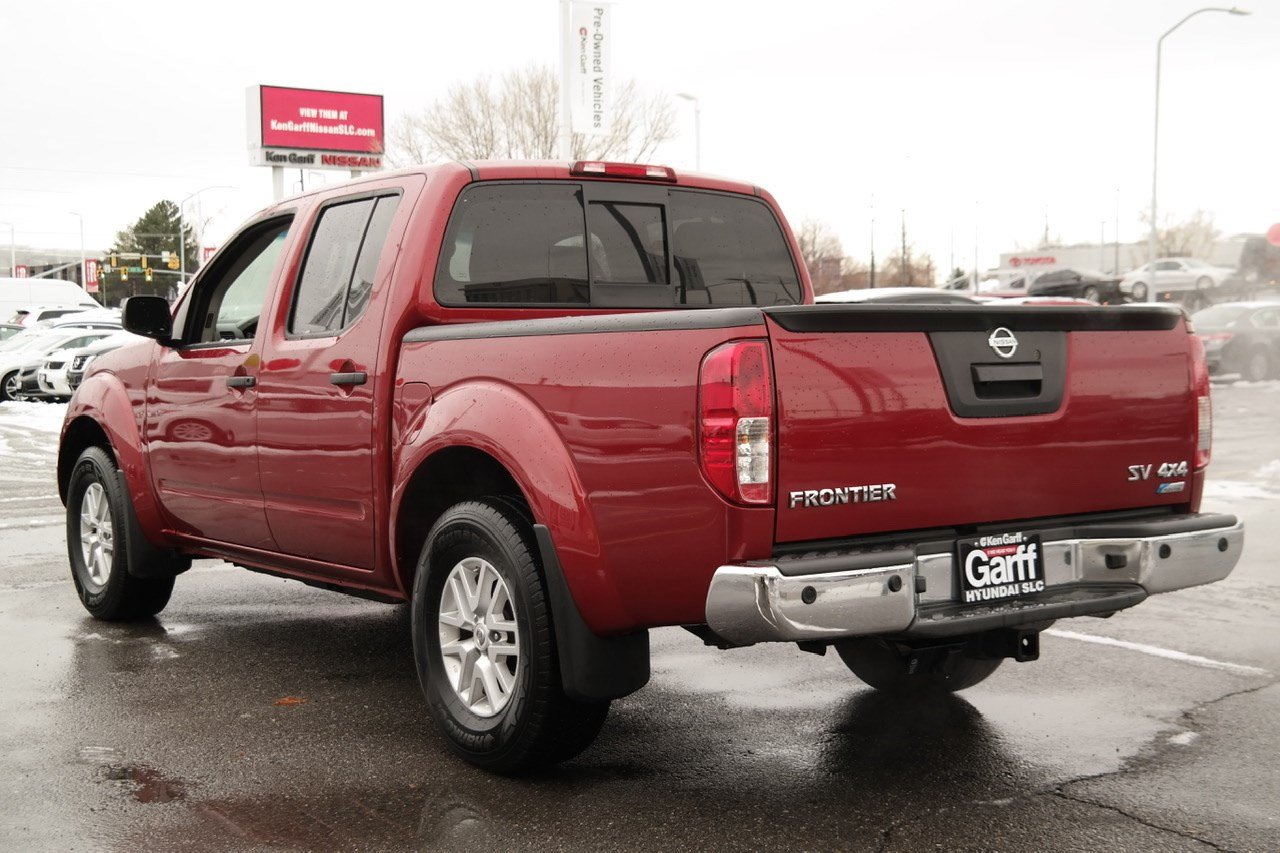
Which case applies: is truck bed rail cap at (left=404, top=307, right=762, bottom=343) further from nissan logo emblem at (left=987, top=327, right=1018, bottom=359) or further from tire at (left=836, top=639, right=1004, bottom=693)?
tire at (left=836, top=639, right=1004, bottom=693)

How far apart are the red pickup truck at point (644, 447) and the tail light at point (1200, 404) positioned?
0.04 feet

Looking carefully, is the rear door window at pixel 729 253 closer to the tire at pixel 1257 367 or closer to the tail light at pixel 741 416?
the tail light at pixel 741 416

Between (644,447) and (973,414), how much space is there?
36.5 inches

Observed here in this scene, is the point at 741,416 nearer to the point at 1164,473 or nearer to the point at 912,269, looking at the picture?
the point at 1164,473

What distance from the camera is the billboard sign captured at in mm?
23141

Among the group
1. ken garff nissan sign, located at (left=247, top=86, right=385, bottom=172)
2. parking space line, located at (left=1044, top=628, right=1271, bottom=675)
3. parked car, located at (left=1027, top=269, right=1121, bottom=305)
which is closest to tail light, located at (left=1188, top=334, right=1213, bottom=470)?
parking space line, located at (left=1044, top=628, right=1271, bottom=675)

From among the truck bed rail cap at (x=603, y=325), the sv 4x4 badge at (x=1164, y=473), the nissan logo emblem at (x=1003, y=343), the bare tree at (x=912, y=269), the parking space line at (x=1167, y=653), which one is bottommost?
the parking space line at (x=1167, y=653)

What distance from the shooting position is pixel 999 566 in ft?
12.8

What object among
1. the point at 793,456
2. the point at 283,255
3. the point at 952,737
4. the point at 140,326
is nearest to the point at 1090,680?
the point at 952,737

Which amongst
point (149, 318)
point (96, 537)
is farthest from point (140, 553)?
point (149, 318)

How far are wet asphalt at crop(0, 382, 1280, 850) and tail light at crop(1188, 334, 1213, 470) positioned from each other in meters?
0.98

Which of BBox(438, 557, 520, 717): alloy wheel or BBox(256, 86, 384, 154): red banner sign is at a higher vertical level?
BBox(256, 86, 384, 154): red banner sign

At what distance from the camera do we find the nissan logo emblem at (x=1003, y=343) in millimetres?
3963

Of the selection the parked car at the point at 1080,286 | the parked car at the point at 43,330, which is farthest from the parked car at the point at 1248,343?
the parked car at the point at 43,330
